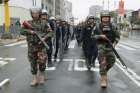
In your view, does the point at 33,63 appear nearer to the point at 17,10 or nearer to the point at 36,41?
the point at 36,41

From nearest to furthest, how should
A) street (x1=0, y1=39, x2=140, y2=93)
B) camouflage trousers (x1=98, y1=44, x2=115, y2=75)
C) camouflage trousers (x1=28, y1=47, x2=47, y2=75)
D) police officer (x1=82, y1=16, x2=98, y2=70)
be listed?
street (x1=0, y1=39, x2=140, y2=93) < camouflage trousers (x1=28, y1=47, x2=47, y2=75) < camouflage trousers (x1=98, y1=44, x2=115, y2=75) < police officer (x1=82, y1=16, x2=98, y2=70)

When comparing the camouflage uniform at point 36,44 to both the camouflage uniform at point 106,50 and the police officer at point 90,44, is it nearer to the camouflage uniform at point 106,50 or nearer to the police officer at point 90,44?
the camouflage uniform at point 106,50

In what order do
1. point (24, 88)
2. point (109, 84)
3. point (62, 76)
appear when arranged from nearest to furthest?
1. point (24, 88)
2. point (109, 84)
3. point (62, 76)

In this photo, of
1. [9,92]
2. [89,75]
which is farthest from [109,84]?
[9,92]

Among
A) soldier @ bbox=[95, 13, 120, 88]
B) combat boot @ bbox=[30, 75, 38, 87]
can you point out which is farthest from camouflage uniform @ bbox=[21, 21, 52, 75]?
soldier @ bbox=[95, 13, 120, 88]

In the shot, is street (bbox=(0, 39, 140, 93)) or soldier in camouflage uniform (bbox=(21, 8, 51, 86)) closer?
street (bbox=(0, 39, 140, 93))

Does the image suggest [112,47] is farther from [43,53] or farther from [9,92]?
[9,92]

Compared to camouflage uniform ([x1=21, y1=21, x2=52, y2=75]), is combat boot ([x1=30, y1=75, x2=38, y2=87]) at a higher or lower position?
lower

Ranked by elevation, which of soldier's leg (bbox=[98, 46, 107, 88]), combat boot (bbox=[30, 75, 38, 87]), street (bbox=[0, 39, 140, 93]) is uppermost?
soldier's leg (bbox=[98, 46, 107, 88])

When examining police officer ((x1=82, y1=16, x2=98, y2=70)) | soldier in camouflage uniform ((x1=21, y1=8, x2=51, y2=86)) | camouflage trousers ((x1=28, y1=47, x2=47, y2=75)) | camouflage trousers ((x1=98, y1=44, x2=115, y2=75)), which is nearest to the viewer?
soldier in camouflage uniform ((x1=21, y1=8, x2=51, y2=86))

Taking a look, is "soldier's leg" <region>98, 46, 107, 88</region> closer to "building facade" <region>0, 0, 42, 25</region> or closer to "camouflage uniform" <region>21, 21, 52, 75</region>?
"camouflage uniform" <region>21, 21, 52, 75</region>

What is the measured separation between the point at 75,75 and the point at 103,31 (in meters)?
2.54

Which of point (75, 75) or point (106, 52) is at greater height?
point (106, 52)

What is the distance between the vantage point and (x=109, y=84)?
1039cm
